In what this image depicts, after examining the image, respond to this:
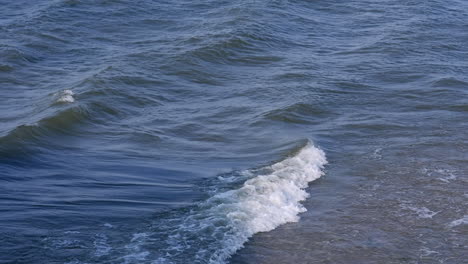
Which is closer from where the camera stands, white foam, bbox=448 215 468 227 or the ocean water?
the ocean water

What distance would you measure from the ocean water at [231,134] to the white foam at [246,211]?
0.04 m

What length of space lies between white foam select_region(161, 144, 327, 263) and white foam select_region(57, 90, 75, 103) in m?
6.31

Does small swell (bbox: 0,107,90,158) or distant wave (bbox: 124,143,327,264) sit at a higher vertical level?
small swell (bbox: 0,107,90,158)

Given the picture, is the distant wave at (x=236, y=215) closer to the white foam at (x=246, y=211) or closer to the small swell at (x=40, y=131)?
the white foam at (x=246, y=211)

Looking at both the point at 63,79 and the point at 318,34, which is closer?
the point at 63,79

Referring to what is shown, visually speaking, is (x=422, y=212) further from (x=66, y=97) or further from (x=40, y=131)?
(x=66, y=97)

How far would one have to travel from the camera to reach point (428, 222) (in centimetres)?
1419

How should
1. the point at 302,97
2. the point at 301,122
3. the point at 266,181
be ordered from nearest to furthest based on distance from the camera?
the point at 266,181, the point at 301,122, the point at 302,97

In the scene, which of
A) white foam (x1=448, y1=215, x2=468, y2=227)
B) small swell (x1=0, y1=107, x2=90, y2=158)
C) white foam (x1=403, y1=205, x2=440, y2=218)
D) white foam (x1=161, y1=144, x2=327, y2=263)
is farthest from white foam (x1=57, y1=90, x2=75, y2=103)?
white foam (x1=448, y1=215, x2=468, y2=227)

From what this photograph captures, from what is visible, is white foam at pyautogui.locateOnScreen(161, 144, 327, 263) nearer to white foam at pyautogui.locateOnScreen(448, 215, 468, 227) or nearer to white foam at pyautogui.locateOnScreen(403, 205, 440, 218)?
white foam at pyautogui.locateOnScreen(403, 205, 440, 218)

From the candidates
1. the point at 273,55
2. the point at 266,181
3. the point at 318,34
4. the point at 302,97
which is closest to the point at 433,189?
the point at 266,181

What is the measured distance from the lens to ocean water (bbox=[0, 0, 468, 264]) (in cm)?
1338

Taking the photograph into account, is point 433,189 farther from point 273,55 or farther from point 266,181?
point 273,55

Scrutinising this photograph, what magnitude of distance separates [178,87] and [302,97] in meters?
3.72
